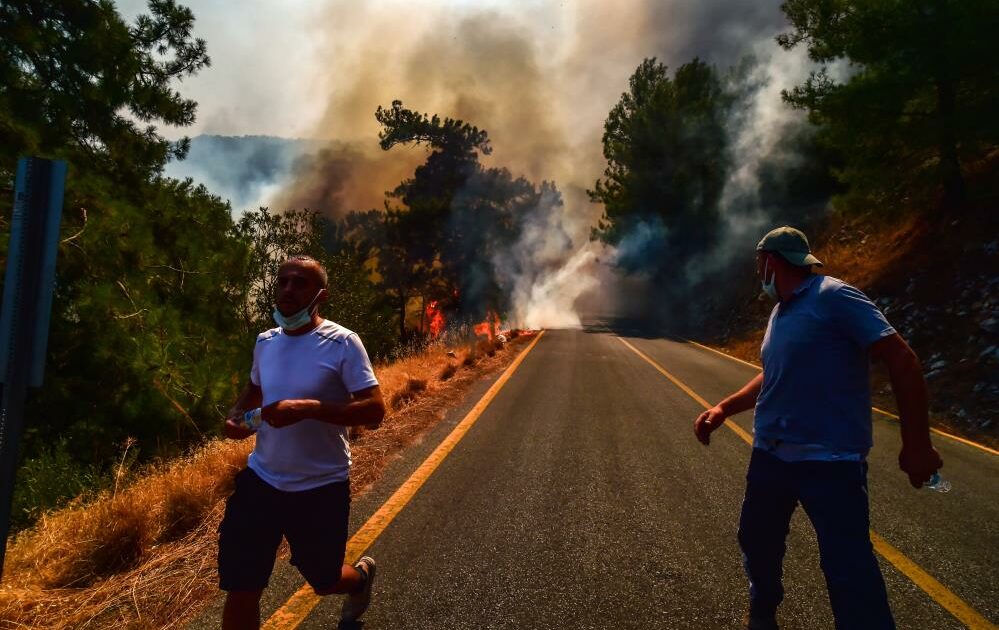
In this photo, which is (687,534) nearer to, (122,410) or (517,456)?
(517,456)

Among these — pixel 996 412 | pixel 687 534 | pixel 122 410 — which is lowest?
pixel 122 410

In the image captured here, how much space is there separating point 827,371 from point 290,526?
7.90 feet

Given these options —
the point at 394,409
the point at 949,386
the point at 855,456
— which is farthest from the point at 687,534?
the point at 949,386

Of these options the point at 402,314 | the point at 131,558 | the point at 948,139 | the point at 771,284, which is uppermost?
the point at 948,139

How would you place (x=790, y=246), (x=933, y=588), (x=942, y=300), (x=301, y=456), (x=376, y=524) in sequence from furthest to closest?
(x=942, y=300)
(x=376, y=524)
(x=933, y=588)
(x=790, y=246)
(x=301, y=456)

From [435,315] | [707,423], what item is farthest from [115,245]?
[435,315]

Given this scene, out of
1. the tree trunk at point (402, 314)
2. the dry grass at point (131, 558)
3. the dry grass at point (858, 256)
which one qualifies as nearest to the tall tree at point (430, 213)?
the tree trunk at point (402, 314)

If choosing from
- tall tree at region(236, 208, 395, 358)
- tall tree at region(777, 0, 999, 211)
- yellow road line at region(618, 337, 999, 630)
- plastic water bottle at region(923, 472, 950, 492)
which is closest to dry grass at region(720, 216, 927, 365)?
tall tree at region(777, 0, 999, 211)

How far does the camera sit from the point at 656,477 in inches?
191

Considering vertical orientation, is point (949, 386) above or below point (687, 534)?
above

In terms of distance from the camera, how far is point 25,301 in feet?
5.81

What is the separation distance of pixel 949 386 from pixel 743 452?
22.1ft

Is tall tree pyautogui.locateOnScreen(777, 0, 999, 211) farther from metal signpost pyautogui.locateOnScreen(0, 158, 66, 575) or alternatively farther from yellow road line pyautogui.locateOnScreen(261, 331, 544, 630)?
metal signpost pyautogui.locateOnScreen(0, 158, 66, 575)

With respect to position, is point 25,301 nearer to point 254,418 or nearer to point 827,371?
point 254,418
